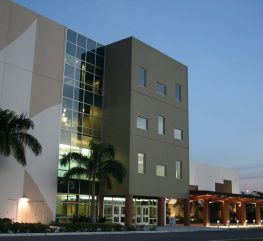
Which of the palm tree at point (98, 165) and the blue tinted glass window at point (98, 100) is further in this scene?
the blue tinted glass window at point (98, 100)

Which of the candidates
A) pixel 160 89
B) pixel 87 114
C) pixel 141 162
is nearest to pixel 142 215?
pixel 141 162

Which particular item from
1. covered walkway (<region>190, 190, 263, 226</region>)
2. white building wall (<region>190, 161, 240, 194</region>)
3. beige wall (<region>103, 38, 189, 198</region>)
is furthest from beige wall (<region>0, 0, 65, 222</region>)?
white building wall (<region>190, 161, 240, 194</region>)

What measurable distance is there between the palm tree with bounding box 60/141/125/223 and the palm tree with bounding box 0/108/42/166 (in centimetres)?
493

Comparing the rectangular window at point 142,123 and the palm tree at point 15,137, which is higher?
the rectangular window at point 142,123

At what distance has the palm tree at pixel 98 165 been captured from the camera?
3694 centimetres

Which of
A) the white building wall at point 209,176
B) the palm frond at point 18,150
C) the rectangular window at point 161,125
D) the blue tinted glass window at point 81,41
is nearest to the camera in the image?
the palm frond at point 18,150

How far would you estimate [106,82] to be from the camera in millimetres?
44844

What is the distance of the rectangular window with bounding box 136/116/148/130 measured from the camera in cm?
4316

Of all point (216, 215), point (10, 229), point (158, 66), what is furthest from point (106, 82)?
point (216, 215)

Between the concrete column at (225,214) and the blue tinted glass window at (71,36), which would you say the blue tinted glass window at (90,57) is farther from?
the concrete column at (225,214)

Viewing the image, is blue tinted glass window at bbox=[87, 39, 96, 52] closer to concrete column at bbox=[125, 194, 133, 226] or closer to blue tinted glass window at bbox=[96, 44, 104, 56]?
blue tinted glass window at bbox=[96, 44, 104, 56]

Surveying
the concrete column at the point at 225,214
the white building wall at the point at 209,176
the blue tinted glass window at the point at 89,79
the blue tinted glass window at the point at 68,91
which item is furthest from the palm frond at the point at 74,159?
the white building wall at the point at 209,176

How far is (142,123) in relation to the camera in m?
43.7

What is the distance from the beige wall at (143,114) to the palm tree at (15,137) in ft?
37.1
